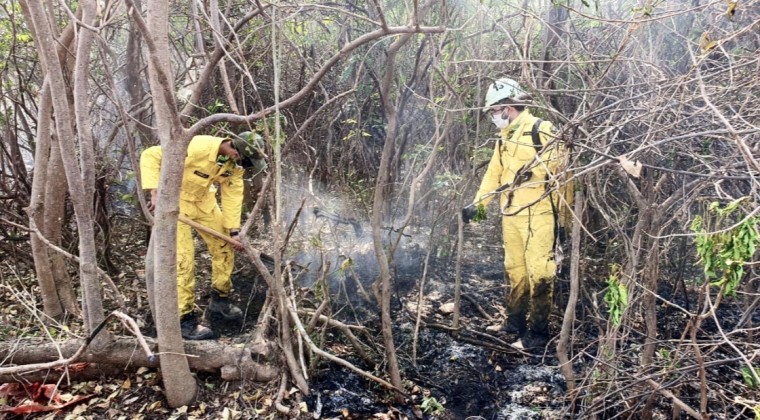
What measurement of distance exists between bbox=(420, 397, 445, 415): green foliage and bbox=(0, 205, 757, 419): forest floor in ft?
0.04

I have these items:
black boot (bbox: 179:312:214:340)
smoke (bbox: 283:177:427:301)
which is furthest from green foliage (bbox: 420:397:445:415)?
black boot (bbox: 179:312:214:340)

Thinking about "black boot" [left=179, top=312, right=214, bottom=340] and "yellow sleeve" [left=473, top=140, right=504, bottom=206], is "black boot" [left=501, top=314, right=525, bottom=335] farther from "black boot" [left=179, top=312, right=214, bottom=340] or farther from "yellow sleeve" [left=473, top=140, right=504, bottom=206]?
"black boot" [left=179, top=312, right=214, bottom=340]

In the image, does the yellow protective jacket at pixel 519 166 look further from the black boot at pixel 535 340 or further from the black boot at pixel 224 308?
the black boot at pixel 224 308

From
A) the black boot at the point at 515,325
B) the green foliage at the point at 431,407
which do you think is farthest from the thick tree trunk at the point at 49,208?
the black boot at the point at 515,325

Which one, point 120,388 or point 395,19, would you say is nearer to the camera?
point 120,388

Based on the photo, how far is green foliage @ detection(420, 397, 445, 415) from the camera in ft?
8.63

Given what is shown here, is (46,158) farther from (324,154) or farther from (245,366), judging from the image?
(324,154)

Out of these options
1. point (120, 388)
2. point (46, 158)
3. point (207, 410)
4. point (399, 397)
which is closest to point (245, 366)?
point (207, 410)

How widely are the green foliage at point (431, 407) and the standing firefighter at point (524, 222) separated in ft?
3.74

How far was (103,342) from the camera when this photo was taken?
2650 millimetres

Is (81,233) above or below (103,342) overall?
above

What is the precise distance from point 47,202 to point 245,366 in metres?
1.80

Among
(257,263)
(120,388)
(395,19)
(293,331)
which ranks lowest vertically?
(120,388)

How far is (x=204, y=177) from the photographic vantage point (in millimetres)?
3576
